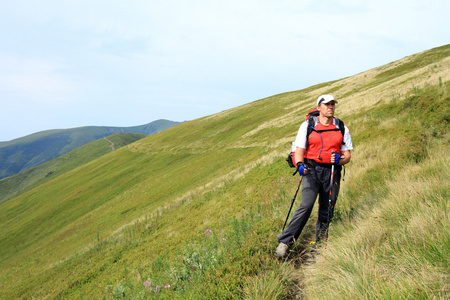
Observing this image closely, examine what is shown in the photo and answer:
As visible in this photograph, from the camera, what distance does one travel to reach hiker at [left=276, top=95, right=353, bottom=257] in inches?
180

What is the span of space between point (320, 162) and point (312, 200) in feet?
2.47

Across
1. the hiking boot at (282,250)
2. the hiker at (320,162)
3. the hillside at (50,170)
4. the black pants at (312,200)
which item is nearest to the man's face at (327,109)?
the hiker at (320,162)

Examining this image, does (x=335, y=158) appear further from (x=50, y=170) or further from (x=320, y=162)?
(x=50, y=170)

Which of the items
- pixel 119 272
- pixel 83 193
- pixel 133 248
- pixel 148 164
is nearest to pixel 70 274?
pixel 133 248

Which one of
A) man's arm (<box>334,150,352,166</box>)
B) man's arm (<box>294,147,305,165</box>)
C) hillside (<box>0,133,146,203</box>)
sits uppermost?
hillside (<box>0,133,146,203</box>)

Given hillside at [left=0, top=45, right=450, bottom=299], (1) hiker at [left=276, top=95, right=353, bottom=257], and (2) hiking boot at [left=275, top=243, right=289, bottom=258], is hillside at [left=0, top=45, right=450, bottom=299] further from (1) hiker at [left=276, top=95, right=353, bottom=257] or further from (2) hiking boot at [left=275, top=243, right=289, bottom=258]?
(1) hiker at [left=276, top=95, right=353, bottom=257]

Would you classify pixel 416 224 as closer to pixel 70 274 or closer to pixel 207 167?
pixel 70 274

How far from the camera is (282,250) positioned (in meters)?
4.48

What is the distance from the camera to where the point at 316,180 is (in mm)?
4691

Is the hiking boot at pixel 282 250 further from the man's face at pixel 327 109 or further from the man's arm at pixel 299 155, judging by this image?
the man's face at pixel 327 109

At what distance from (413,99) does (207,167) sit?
23.2 metres

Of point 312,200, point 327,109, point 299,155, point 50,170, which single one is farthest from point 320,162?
point 50,170

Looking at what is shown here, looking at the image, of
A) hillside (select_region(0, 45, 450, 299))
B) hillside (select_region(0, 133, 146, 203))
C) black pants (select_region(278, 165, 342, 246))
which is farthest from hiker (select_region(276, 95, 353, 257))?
hillside (select_region(0, 133, 146, 203))

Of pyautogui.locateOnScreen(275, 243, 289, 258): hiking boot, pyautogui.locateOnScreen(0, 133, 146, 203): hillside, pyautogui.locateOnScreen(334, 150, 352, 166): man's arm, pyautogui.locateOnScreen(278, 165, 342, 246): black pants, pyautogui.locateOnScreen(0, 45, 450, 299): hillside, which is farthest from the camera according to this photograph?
pyautogui.locateOnScreen(0, 133, 146, 203): hillside
